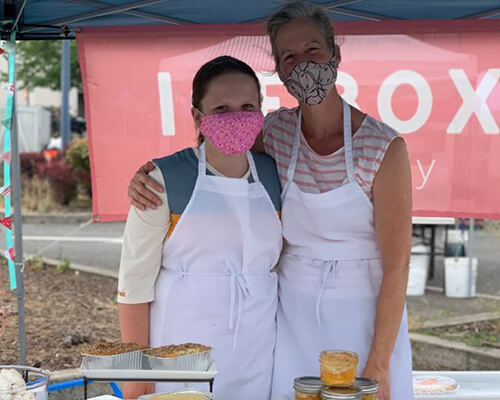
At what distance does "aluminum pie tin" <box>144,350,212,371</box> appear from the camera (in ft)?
5.79

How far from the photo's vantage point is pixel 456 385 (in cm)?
354

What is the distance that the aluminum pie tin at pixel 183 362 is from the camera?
1.77 m

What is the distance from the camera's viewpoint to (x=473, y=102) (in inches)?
174

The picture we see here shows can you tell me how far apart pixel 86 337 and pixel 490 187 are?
3023mm

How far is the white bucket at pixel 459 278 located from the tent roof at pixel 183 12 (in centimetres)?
396

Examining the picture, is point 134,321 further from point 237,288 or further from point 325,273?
point 325,273

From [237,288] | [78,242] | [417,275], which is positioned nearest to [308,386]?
[237,288]

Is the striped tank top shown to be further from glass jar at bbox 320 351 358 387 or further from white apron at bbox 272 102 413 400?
glass jar at bbox 320 351 358 387

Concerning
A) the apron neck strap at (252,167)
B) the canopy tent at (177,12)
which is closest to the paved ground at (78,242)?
the canopy tent at (177,12)

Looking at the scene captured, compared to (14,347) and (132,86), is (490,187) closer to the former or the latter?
(132,86)

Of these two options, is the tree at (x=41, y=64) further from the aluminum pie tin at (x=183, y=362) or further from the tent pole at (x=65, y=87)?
the aluminum pie tin at (x=183, y=362)

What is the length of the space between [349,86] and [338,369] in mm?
2935

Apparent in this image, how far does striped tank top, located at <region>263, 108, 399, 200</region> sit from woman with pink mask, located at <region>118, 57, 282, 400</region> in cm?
10

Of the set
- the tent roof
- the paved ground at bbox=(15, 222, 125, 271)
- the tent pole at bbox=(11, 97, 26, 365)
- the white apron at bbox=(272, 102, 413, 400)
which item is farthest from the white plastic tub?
the paved ground at bbox=(15, 222, 125, 271)
